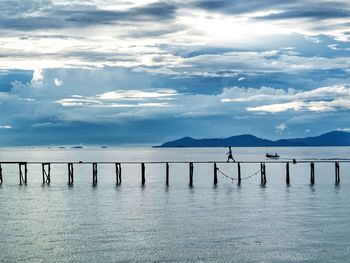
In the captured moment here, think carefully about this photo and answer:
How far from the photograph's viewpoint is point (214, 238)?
3353 cm

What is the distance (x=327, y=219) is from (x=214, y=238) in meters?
11.3

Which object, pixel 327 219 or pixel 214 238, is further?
pixel 327 219

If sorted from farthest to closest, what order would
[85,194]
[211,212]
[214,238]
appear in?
[85,194] < [211,212] < [214,238]

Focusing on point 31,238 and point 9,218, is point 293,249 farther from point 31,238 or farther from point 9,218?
point 9,218

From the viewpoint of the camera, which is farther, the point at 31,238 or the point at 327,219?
the point at 327,219

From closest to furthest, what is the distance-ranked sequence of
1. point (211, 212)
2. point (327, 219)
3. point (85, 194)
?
point (327, 219)
point (211, 212)
point (85, 194)

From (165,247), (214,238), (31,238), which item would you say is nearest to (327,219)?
(214,238)

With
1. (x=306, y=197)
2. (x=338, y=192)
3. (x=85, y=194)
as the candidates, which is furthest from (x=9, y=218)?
(x=338, y=192)

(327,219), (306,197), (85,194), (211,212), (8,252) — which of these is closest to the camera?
(8,252)

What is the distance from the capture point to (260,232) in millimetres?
35625

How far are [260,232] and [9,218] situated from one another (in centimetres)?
1825

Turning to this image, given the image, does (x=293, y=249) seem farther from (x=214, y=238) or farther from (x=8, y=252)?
(x=8, y=252)

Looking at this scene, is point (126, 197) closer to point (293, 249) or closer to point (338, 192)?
point (338, 192)

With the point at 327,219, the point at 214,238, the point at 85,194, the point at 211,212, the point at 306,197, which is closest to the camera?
the point at 214,238
